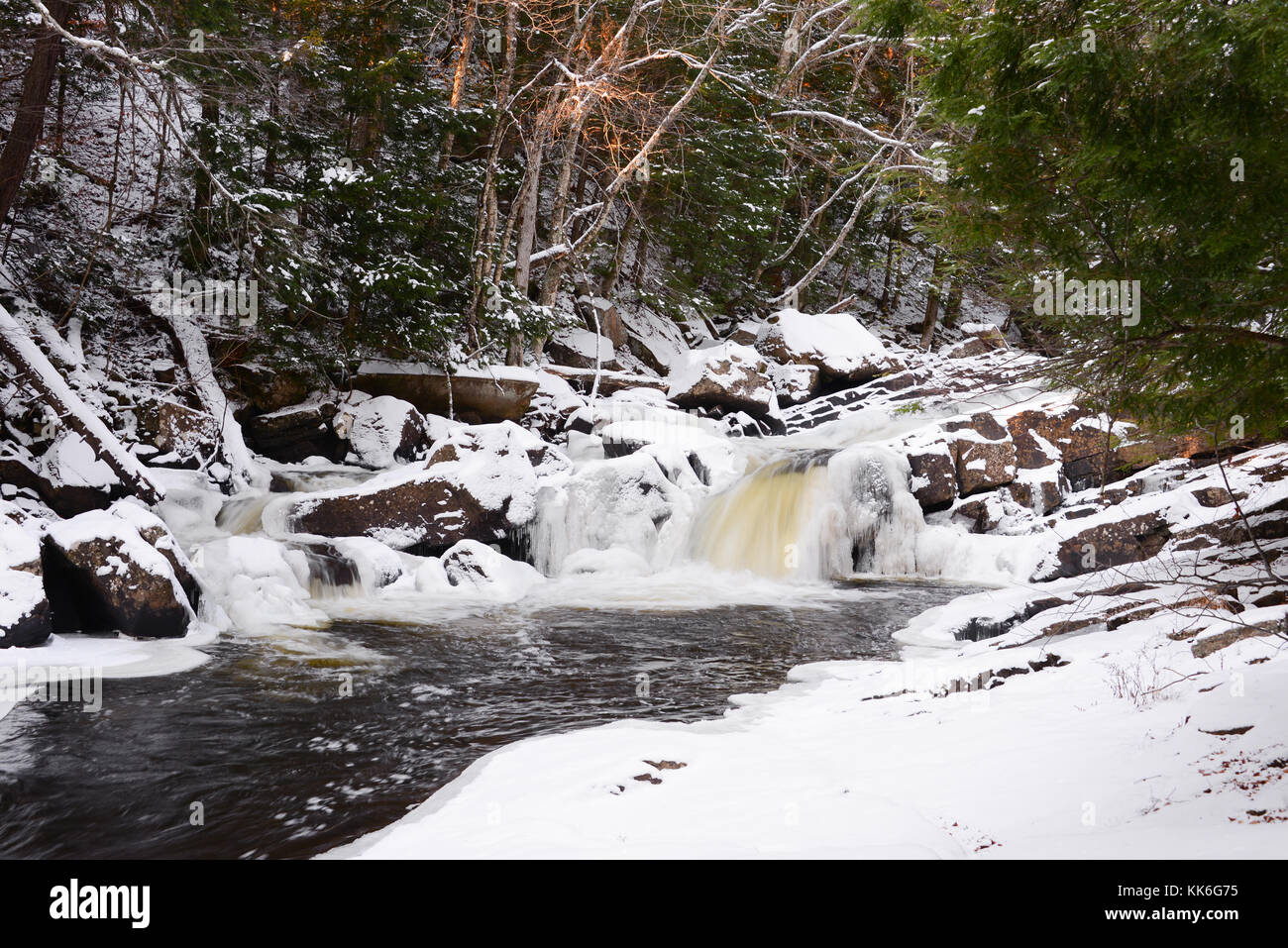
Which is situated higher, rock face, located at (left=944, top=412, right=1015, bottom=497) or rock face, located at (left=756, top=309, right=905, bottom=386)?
rock face, located at (left=756, top=309, right=905, bottom=386)

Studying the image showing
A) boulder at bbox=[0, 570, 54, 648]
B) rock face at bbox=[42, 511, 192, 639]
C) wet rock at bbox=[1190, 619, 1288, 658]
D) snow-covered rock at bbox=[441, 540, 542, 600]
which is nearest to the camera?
wet rock at bbox=[1190, 619, 1288, 658]

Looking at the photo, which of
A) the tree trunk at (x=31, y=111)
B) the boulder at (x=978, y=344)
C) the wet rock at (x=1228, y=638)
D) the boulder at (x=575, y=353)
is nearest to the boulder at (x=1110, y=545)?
the wet rock at (x=1228, y=638)

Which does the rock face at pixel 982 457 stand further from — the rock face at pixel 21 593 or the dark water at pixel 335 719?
the rock face at pixel 21 593

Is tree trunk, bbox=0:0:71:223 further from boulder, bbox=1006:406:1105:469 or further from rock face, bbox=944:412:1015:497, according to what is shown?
boulder, bbox=1006:406:1105:469

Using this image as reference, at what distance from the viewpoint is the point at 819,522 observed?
13281 millimetres

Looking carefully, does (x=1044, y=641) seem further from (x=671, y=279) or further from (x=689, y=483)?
(x=671, y=279)

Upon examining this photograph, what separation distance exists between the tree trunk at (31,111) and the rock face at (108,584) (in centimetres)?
529

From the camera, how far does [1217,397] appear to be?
4711mm

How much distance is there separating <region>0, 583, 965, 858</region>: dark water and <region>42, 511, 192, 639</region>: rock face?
0.76 m

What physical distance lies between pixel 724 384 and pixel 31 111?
1278 centimetres

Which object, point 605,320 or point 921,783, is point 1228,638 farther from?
point 605,320

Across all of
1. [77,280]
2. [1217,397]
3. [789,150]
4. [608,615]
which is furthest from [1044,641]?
[789,150]

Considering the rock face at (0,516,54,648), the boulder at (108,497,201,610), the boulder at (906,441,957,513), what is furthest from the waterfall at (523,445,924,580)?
the rock face at (0,516,54,648)

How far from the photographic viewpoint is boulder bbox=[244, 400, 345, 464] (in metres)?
14.7
